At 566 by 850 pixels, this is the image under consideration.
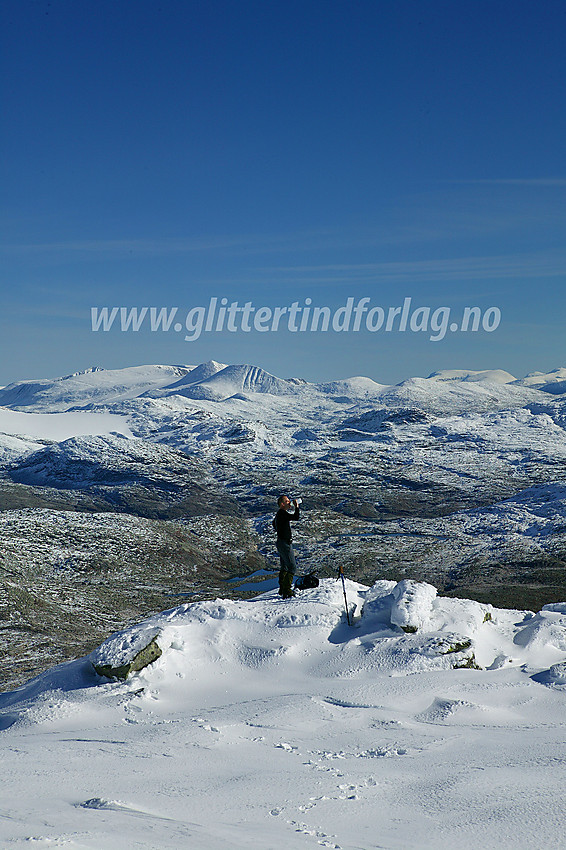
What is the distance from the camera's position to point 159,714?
13.0 metres

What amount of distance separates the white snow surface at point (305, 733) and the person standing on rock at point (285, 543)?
2.96 ft

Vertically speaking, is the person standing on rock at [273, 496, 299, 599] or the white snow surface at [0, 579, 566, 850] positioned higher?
the person standing on rock at [273, 496, 299, 599]

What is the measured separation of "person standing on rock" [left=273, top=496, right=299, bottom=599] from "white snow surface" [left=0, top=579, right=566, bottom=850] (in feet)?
2.96

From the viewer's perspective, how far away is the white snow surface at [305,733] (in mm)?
7230

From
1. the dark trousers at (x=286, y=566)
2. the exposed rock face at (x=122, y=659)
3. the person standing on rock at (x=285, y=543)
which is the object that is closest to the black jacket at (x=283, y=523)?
the person standing on rock at (x=285, y=543)

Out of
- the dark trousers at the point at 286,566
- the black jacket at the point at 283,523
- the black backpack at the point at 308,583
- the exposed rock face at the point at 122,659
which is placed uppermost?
the black jacket at the point at 283,523

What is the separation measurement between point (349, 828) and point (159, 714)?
675 cm

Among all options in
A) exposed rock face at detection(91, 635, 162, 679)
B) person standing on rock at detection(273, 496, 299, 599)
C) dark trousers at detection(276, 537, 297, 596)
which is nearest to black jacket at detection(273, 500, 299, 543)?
person standing on rock at detection(273, 496, 299, 599)

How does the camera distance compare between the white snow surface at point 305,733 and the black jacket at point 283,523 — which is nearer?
the white snow surface at point 305,733

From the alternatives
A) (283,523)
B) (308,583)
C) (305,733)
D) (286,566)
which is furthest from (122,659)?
(308,583)

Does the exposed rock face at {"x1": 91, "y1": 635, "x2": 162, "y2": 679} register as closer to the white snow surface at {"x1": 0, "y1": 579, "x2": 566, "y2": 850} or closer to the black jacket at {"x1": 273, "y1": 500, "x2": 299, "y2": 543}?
the white snow surface at {"x1": 0, "y1": 579, "x2": 566, "y2": 850}

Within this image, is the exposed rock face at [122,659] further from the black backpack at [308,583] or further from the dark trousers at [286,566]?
the black backpack at [308,583]

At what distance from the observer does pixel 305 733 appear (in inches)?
447

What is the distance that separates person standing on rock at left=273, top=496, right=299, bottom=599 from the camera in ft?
62.1
